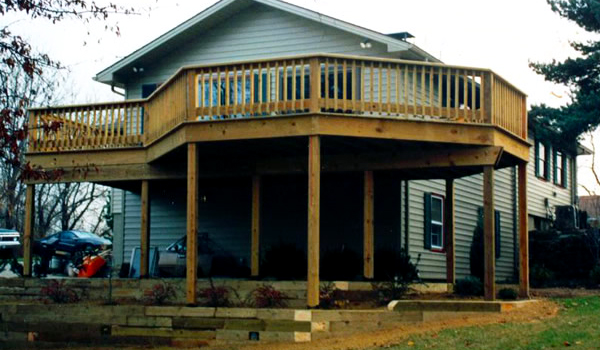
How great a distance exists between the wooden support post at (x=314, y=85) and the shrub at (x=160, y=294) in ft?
13.0

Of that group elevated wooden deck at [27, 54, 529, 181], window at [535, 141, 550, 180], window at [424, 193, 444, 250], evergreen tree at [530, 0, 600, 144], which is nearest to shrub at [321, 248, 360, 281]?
elevated wooden deck at [27, 54, 529, 181]

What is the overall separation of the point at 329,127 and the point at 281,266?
4453 mm

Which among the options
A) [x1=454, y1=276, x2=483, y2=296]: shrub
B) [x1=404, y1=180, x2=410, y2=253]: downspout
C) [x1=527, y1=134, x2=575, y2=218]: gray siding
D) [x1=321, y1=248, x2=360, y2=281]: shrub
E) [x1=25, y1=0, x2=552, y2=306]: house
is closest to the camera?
[x1=25, y1=0, x2=552, y2=306]: house

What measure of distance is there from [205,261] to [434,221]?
18.2 ft

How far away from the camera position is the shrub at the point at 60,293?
588 inches

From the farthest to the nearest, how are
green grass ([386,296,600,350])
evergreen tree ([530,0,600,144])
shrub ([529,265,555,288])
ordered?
1. evergreen tree ([530,0,600,144])
2. shrub ([529,265,555,288])
3. green grass ([386,296,600,350])

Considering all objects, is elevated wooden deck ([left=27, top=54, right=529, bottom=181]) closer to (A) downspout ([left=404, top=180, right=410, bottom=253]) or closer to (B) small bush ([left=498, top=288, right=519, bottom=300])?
(B) small bush ([left=498, top=288, right=519, bottom=300])

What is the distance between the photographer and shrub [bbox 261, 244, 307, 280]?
1633 cm

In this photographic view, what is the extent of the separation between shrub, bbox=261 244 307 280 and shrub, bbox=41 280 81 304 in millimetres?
3688

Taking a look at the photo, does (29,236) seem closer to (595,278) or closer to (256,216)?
(256,216)

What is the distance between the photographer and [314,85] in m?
12.8

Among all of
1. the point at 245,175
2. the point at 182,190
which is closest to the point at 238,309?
the point at 245,175

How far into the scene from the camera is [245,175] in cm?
1591

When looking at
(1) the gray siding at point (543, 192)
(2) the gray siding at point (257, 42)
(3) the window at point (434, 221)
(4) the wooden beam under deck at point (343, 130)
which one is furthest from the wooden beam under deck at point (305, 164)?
(1) the gray siding at point (543, 192)
